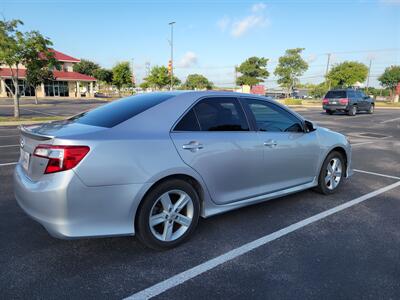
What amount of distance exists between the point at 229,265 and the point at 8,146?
847 cm

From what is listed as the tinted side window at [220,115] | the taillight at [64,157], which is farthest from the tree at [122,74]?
the taillight at [64,157]

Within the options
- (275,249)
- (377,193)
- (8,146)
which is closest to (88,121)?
(275,249)

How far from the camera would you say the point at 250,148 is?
379 cm

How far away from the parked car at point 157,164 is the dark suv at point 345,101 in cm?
2075

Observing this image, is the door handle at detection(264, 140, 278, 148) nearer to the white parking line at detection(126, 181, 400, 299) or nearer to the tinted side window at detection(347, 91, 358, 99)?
the white parking line at detection(126, 181, 400, 299)

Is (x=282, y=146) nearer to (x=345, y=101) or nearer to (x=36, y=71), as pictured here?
(x=36, y=71)

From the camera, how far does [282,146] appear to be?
416cm

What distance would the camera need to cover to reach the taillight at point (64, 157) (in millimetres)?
2717

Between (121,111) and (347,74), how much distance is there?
55708 millimetres

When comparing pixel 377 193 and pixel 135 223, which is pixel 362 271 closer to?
pixel 135 223

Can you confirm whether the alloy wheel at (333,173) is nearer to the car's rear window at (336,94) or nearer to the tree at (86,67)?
the car's rear window at (336,94)

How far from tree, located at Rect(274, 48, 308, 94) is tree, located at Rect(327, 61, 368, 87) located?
660 cm

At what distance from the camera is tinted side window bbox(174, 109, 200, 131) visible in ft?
11.0

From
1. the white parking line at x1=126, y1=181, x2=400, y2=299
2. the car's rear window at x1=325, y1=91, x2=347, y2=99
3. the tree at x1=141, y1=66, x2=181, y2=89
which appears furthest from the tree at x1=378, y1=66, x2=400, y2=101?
the white parking line at x1=126, y1=181, x2=400, y2=299
